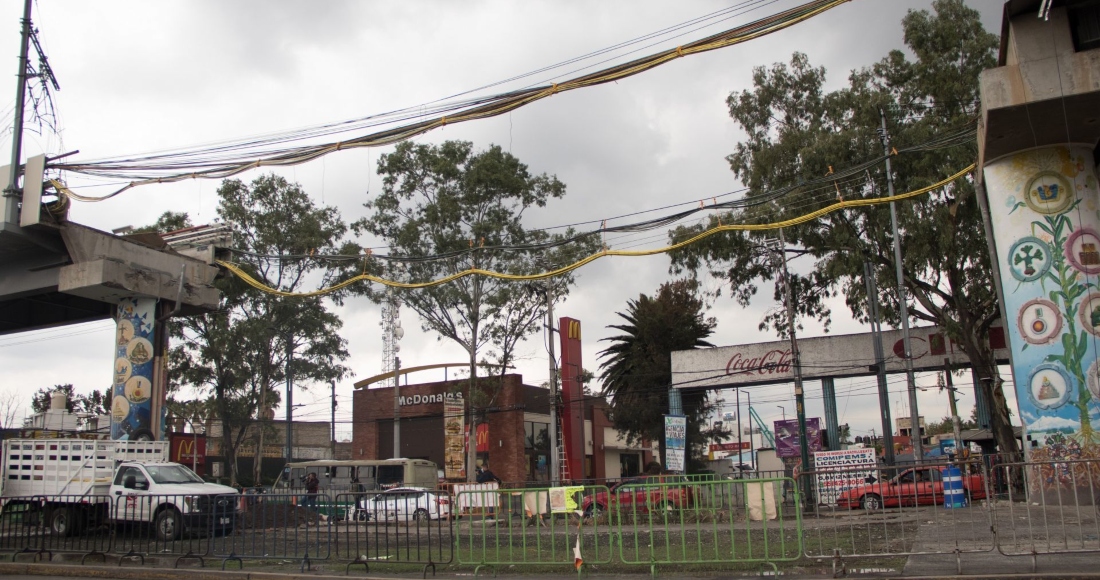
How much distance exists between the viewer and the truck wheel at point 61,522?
15117 mm

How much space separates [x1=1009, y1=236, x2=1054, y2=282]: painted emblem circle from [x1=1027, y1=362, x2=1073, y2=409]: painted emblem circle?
1.94 meters

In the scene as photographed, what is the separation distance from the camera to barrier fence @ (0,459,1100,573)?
11102mm

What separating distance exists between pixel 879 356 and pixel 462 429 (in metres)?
20.7

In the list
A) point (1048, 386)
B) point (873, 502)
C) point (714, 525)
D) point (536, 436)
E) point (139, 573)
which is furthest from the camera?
point (536, 436)

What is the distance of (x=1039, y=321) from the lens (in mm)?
17312

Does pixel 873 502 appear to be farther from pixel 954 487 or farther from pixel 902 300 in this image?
pixel 902 300

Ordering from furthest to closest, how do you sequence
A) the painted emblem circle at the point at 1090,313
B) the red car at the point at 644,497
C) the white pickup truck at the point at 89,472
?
the white pickup truck at the point at 89,472
the painted emblem circle at the point at 1090,313
the red car at the point at 644,497

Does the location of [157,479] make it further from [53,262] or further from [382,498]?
[53,262]

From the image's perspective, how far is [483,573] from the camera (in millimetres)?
12141

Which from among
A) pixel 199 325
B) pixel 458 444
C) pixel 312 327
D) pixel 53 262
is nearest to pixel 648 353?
pixel 458 444

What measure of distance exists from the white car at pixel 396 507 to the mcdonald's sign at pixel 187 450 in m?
22.0

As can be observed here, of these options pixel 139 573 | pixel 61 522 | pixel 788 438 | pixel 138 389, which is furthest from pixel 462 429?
pixel 139 573

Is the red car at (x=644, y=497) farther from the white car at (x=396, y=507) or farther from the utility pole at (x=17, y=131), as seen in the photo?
the utility pole at (x=17, y=131)

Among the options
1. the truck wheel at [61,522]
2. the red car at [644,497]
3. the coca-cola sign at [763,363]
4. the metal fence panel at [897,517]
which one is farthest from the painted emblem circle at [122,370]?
the coca-cola sign at [763,363]
